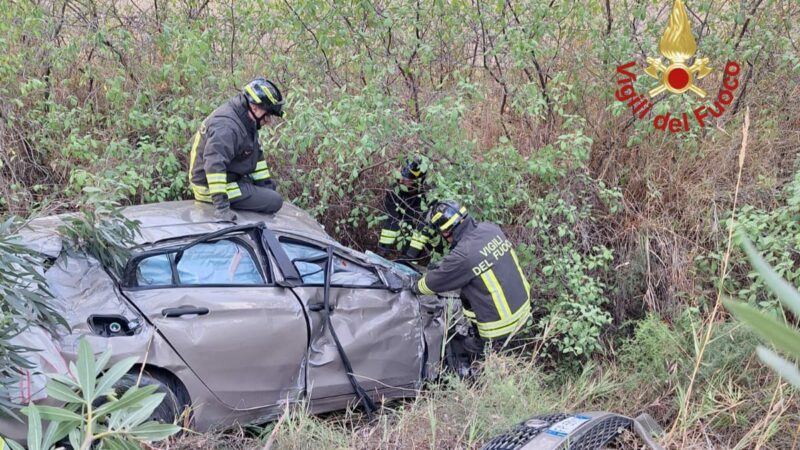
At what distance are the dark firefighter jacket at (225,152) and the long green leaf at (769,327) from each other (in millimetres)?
4644

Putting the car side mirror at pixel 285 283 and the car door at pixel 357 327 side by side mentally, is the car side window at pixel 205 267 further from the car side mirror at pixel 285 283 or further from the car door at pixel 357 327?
the car door at pixel 357 327

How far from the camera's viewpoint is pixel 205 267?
404 centimetres

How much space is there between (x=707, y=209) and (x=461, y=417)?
3614mm

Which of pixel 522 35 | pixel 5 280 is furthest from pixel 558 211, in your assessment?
pixel 5 280

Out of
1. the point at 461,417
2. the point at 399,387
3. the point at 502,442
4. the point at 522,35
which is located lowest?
the point at 399,387

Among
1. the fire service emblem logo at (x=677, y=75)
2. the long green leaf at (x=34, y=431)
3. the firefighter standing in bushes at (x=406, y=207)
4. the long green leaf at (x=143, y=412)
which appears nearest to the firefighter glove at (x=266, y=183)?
the firefighter standing in bushes at (x=406, y=207)

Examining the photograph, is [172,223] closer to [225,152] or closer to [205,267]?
[205,267]

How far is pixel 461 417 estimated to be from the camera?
346 centimetres

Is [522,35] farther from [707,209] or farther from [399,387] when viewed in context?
[399,387]

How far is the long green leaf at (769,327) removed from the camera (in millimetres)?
564

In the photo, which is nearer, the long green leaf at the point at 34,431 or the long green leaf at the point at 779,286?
the long green leaf at the point at 779,286

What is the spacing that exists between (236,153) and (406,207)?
169 cm

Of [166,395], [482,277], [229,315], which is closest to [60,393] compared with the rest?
[166,395]

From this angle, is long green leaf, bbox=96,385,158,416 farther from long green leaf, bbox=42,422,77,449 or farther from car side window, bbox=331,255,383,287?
car side window, bbox=331,255,383,287
